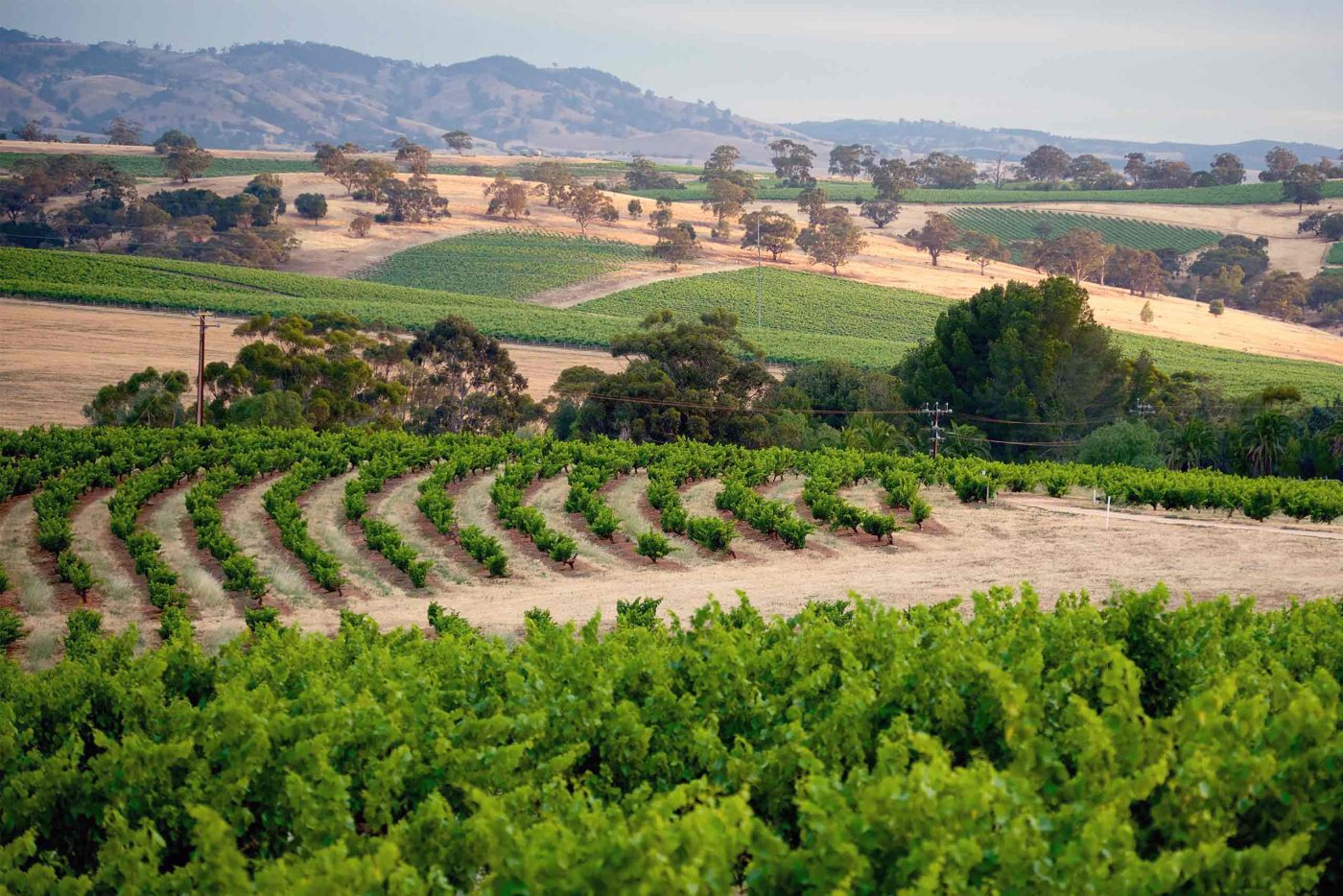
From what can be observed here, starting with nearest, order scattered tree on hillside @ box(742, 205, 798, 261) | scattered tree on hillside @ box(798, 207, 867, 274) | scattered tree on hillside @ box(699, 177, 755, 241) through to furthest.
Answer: scattered tree on hillside @ box(798, 207, 867, 274), scattered tree on hillside @ box(742, 205, 798, 261), scattered tree on hillside @ box(699, 177, 755, 241)

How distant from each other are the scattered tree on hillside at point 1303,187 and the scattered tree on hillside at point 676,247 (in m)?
86.9

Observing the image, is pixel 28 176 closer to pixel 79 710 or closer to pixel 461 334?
pixel 461 334

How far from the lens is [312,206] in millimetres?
128750

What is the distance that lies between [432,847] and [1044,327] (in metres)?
52.8

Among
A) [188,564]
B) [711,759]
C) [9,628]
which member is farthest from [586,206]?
[711,759]

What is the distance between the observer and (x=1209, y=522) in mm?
36312

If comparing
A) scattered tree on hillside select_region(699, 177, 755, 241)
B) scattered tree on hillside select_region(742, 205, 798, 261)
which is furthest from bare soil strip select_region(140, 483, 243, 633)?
scattered tree on hillside select_region(699, 177, 755, 241)

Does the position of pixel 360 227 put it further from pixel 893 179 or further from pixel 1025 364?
pixel 1025 364

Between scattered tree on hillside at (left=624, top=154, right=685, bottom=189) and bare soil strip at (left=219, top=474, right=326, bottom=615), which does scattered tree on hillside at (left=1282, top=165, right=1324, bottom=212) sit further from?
bare soil strip at (left=219, top=474, right=326, bottom=615)

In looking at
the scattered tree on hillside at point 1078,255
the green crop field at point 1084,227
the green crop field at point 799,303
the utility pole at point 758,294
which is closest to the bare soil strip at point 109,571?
the green crop field at point 799,303

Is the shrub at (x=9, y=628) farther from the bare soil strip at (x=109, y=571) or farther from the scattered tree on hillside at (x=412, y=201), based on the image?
the scattered tree on hillside at (x=412, y=201)

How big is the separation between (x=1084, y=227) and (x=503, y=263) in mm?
81415

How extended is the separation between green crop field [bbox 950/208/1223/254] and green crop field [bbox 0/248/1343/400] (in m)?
50.1

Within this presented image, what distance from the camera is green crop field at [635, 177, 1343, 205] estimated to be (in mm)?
172375
